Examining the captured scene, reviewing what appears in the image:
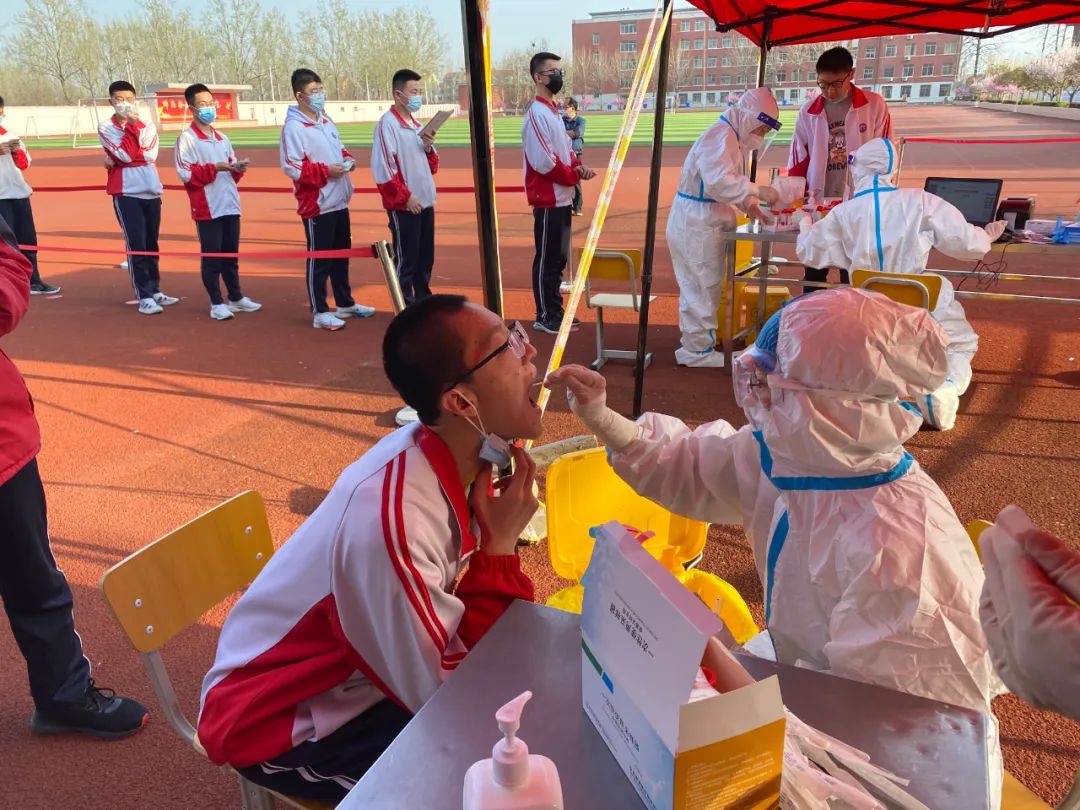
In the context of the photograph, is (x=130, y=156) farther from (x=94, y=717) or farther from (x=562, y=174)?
(x=94, y=717)

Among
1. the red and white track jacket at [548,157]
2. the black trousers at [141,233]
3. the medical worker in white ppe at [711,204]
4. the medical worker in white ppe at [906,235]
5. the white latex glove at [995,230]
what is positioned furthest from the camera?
the black trousers at [141,233]

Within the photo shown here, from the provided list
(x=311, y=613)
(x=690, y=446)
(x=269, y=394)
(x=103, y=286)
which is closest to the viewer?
(x=311, y=613)

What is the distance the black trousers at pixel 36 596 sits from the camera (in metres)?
2.08

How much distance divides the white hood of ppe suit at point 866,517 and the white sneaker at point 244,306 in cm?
712

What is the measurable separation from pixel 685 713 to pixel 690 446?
1.13 m

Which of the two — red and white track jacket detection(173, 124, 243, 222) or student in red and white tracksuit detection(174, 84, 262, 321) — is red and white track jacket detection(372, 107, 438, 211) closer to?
student in red and white tracksuit detection(174, 84, 262, 321)

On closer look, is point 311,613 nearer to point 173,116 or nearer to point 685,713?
point 685,713

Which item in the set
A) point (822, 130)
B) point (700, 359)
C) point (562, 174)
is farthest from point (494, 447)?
point (822, 130)

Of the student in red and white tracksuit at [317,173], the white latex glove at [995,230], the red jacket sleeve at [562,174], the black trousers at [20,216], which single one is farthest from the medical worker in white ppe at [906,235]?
the black trousers at [20,216]

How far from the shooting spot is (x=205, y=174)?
22.7ft

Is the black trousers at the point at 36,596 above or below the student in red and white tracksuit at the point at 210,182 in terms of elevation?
below

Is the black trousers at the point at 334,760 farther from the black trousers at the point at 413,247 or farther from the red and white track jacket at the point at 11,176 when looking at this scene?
the red and white track jacket at the point at 11,176

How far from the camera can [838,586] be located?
1.44 m

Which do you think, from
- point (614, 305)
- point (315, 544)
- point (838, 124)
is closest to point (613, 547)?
point (315, 544)
